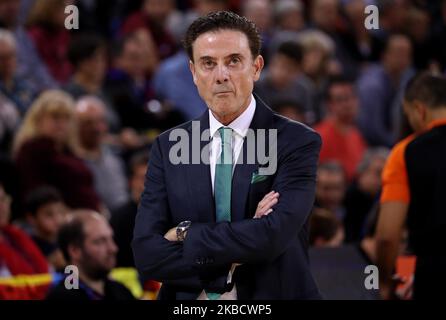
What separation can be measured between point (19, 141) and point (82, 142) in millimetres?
629

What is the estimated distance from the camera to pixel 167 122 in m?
8.12

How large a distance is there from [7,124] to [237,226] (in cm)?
438

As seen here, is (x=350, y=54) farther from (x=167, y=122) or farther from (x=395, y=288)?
(x=395, y=288)

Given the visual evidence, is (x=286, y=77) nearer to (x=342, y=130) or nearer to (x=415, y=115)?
(x=342, y=130)

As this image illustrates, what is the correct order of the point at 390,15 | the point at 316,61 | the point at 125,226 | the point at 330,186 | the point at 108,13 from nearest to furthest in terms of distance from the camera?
the point at 125,226 → the point at 330,186 → the point at 316,61 → the point at 108,13 → the point at 390,15

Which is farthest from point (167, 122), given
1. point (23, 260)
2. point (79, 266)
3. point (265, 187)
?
point (265, 187)

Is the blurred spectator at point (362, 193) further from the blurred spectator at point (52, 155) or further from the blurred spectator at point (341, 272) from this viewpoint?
the blurred spectator at point (341, 272)

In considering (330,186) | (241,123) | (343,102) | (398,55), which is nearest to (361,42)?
(398,55)

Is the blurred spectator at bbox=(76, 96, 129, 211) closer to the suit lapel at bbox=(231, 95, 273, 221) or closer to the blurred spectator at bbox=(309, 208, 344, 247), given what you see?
the blurred spectator at bbox=(309, 208, 344, 247)

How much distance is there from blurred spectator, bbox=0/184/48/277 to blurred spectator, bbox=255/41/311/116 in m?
3.03

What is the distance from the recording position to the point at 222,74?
3.35 m

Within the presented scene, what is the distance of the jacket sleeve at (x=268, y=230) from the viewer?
3.30 m

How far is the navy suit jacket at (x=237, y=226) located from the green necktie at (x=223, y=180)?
0.08 feet

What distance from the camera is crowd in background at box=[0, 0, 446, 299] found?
6.60 meters
